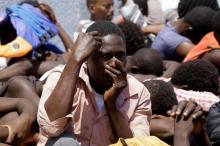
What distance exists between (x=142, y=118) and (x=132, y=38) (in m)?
2.10

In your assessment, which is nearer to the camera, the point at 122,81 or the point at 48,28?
the point at 122,81

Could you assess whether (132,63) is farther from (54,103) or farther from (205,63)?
(54,103)

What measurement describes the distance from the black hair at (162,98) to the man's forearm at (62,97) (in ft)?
3.14

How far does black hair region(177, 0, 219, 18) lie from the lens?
275 inches

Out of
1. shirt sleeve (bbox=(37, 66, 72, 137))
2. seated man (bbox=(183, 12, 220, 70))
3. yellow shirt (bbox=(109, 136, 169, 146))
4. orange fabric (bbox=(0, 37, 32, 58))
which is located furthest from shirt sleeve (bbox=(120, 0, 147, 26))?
yellow shirt (bbox=(109, 136, 169, 146))

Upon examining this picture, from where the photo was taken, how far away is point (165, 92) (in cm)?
454

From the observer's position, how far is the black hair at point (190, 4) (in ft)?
22.9

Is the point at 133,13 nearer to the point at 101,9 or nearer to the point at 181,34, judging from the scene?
the point at 101,9

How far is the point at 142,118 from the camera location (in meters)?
3.99

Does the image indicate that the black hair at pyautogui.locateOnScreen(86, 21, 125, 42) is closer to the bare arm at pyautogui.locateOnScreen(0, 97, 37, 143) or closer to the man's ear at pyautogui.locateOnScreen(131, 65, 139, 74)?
the bare arm at pyautogui.locateOnScreen(0, 97, 37, 143)

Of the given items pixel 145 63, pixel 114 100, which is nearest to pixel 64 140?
pixel 114 100

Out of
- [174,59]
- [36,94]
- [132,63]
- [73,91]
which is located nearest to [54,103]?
[73,91]

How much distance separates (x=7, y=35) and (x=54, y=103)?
2.03 meters

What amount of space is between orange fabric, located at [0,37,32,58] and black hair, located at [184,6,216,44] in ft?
Answer: 5.48
